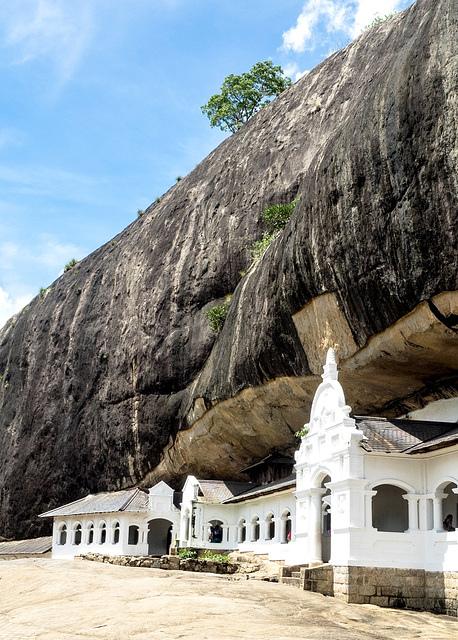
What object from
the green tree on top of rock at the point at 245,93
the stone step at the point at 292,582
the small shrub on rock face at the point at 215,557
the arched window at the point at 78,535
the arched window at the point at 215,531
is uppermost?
the green tree on top of rock at the point at 245,93

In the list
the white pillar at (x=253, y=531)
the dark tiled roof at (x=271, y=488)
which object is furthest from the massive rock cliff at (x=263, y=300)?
the white pillar at (x=253, y=531)

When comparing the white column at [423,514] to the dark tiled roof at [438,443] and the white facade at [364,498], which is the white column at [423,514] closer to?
the white facade at [364,498]

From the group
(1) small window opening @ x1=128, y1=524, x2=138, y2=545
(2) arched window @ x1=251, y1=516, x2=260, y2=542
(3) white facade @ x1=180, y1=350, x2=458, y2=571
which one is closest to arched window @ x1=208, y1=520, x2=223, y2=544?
(2) arched window @ x1=251, y1=516, x2=260, y2=542

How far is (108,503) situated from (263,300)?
18.2m

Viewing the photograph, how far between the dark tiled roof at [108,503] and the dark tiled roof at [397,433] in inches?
787

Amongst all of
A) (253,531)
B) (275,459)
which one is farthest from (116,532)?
(275,459)

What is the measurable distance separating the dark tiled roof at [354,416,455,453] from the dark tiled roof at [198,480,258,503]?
15.0m

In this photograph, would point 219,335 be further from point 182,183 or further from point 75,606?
point 75,606

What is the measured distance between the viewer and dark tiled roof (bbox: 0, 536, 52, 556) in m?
44.5

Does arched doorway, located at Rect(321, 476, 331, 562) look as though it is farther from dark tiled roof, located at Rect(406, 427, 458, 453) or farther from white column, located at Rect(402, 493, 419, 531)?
dark tiled roof, located at Rect(406, 427, 458, 453)

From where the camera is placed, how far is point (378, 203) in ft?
68.3

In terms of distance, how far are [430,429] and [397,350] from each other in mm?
2631

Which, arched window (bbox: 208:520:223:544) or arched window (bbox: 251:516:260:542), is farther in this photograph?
arched window (bbox: 208:520:223:544)

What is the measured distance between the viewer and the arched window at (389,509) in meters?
21.9
